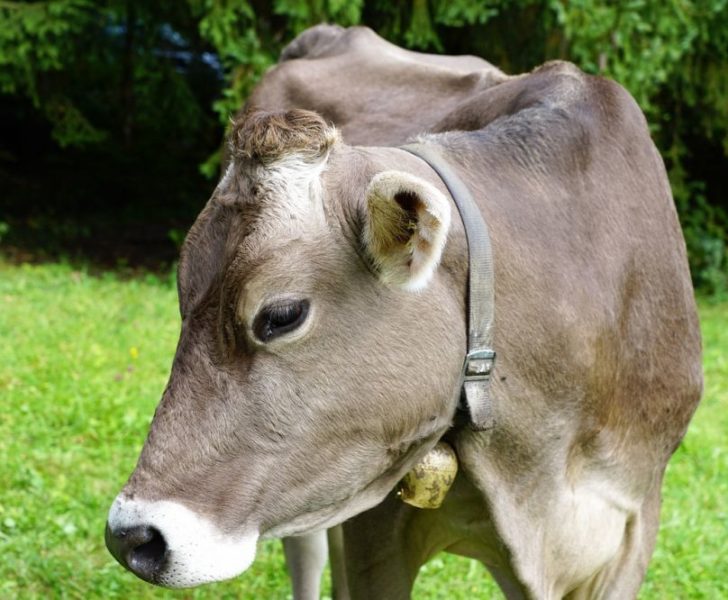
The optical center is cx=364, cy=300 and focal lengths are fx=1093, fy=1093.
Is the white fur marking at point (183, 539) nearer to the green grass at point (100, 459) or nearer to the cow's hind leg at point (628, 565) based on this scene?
the cow's hind leg at point (628, 565)

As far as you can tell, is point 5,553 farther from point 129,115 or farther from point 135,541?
point 129,115

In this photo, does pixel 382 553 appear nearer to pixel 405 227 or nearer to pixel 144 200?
pixel 405 227

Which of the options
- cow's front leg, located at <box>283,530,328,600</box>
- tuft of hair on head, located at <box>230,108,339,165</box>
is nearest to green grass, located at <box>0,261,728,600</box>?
cow's front leg, located at <box>283,530,328,600</box>

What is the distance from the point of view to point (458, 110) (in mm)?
3695

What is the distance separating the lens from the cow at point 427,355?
7.45 ft

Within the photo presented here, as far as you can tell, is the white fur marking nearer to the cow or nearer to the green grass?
the cow

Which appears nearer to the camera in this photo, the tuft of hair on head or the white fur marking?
the white fur marking

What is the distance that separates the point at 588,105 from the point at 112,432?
11.5 ft

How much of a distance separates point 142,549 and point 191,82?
10.7 meters

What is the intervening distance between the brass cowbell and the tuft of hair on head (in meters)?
0.76

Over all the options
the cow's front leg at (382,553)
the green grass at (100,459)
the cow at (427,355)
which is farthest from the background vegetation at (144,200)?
the cow at (427,355)

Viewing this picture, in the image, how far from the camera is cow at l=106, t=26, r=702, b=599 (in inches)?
89.4

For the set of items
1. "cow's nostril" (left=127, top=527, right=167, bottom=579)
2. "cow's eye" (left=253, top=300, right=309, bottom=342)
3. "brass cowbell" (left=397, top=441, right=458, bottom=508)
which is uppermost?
"cow's eye" (left=253, top=300, right=309, bottom=342)

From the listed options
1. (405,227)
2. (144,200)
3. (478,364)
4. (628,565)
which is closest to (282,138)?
(405,227)
